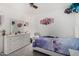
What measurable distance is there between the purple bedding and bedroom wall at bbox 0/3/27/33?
2.10ft

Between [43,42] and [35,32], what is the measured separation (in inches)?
11.8

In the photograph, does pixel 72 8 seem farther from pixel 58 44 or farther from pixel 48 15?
pixel 58 44

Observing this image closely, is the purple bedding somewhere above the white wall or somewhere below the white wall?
below

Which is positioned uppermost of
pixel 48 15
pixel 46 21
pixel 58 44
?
pixel 48 15

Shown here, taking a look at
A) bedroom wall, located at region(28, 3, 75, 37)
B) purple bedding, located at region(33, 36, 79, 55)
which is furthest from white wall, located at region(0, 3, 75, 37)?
purple bedding, located at region(33, 36, 79, 55)

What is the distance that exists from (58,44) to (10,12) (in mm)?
1398

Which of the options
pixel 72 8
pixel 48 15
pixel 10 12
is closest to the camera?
pixel 72 8

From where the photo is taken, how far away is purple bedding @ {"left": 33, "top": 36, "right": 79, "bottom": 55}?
7.14 feet

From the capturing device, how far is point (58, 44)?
2.29 m

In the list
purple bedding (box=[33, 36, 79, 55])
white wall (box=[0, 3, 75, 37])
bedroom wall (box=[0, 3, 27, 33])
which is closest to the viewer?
purple bedding (box=[33, 36, 79, 55])

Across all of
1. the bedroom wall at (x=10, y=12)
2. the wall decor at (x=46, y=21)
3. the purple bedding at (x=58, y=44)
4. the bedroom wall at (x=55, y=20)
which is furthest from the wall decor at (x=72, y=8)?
the bedroom wall at (x=10, y=12)

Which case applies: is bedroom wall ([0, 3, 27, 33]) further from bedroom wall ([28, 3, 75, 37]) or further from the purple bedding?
the purple bedding

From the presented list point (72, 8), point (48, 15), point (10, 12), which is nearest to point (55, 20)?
point (48, 15)

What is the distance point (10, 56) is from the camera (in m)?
2.32
